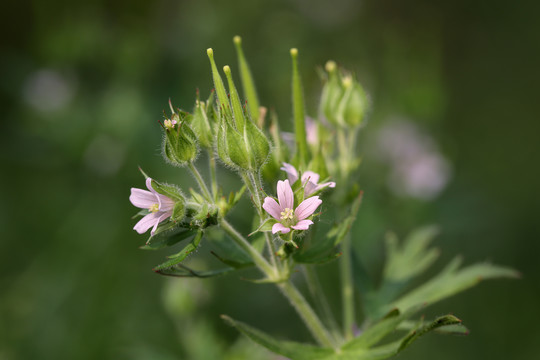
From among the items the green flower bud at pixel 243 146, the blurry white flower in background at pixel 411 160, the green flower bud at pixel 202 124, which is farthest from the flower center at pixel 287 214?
the blurry white flower in background at pixel 411 160

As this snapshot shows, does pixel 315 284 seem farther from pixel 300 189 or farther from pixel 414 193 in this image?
pixel 414 193

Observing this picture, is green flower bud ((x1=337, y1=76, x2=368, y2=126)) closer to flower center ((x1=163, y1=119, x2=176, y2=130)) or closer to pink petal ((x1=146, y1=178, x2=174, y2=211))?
flower center ((x1=163, y1=119, x2=176, y2=130))

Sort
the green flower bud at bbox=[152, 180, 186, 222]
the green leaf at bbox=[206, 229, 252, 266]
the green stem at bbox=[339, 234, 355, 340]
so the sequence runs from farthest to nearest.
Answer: the green stem at bbox=[339, 234, 355, 340]
the green leaf at bbox=[206, 229, 252, 266]
the green flower bud at bbox=[152, 180, 186, 222]

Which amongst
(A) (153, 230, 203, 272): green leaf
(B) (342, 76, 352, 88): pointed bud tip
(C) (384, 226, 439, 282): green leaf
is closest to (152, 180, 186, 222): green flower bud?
(A) (153, 230, 203, 272): green leaf

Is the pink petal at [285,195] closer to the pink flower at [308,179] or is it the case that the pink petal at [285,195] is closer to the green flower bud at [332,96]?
the pink flower at [308,179]

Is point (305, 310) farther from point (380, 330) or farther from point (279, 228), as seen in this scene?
point (279, 228)
